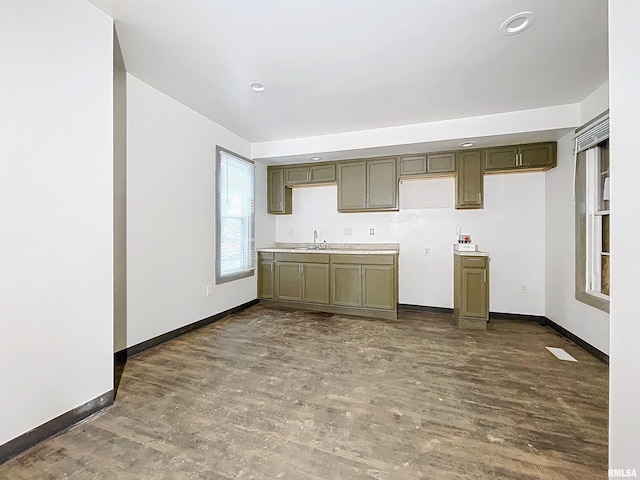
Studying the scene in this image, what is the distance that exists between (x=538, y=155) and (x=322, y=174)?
2958 mm

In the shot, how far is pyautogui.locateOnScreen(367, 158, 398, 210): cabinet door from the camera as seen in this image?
4277 mm

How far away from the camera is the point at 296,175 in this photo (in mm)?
4824

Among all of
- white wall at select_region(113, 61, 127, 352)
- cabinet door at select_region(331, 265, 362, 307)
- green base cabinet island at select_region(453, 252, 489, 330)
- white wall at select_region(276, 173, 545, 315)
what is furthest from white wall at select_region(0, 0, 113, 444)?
green base cabinet island at select_region(453, 252, 489, 330)

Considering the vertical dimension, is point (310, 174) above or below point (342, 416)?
above

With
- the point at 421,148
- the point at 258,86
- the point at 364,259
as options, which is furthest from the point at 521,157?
the point at 258,86

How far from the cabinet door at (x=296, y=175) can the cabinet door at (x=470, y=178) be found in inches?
91.0

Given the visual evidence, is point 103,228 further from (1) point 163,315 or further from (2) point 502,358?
(2) point 502,358

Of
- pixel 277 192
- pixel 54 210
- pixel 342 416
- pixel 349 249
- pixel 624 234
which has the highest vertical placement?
pixel 277 192

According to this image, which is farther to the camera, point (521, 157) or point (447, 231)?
point (447, 231)

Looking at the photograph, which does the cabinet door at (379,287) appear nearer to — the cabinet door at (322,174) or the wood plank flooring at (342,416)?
the wood plank flooring at (342,416)

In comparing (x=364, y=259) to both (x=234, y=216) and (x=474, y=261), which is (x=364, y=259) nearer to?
(x=474, y=261)

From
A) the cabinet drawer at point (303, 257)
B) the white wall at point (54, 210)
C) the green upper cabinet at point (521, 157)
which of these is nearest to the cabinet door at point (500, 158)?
the green upper cabinet at point (521, 157)

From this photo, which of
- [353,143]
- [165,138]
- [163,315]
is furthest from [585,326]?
[165,138]

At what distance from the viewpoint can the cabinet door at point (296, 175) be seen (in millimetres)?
4762
